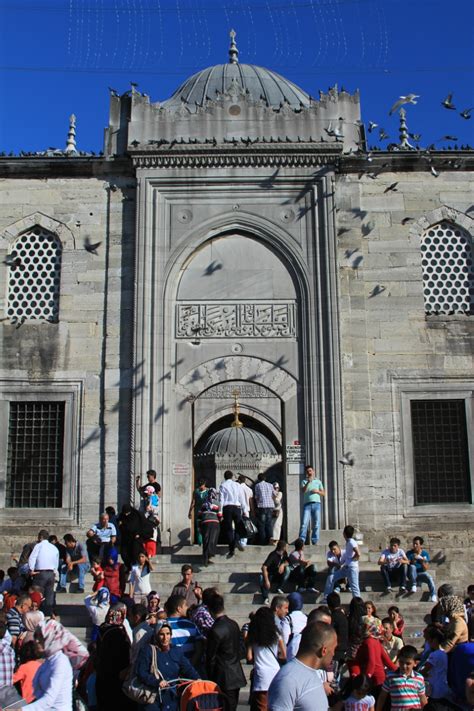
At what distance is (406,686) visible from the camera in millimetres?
7715

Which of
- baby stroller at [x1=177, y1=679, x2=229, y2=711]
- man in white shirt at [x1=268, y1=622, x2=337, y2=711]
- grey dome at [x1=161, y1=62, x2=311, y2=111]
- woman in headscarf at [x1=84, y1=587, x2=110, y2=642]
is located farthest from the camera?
grey dome at [x1=161, y1=62, x2=311, y2=111]

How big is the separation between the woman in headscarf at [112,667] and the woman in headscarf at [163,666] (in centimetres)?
47

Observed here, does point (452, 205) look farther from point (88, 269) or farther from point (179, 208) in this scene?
point (88, 269)

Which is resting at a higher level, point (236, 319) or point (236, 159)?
point (236, 159)

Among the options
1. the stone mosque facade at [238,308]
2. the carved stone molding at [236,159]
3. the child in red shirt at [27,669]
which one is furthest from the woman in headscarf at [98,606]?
the carved stone molding at [236,159]

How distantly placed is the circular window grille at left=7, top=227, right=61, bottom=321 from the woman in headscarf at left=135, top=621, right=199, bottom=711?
13.0m

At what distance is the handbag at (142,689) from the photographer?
7570mm

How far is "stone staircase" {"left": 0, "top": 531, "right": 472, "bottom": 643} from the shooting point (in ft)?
47.3

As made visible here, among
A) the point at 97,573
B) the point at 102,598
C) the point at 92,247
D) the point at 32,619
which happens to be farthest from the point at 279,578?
the point at 92,247

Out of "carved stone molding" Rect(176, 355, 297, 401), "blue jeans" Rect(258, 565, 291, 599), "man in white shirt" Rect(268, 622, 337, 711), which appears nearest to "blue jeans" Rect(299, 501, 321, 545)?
"blue jeans" Rect(258, 565, 291, 599)

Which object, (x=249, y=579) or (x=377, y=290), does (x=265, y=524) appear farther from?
(x=377, y=290)

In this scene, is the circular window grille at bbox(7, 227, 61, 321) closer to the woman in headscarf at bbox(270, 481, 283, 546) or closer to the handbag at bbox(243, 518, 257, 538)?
the woman in headscarf at bbox(270, 481, 283, 546)

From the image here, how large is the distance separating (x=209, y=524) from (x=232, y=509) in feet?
2.40

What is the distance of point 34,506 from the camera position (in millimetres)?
19125
